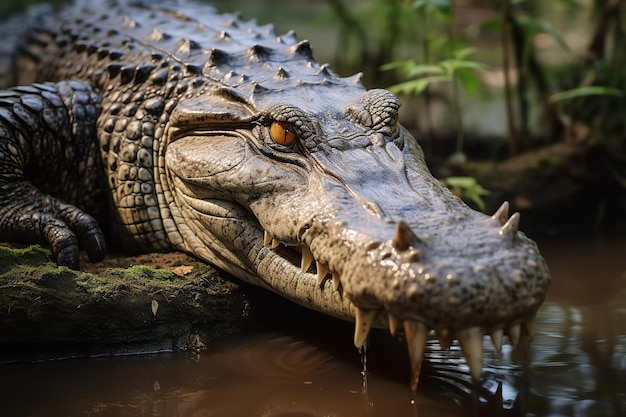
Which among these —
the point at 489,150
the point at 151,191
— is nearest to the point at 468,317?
the point at 151,191

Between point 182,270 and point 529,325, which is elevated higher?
point 182,270

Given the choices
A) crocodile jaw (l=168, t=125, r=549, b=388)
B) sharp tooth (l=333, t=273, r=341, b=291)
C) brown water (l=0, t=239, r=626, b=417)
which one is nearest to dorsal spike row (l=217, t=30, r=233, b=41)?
crocodile jaw (l=168, t=125, r=549, b=388)

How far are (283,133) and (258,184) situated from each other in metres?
0.27

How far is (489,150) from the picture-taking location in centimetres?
684

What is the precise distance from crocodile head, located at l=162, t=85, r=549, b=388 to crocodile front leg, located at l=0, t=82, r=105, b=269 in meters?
0.55

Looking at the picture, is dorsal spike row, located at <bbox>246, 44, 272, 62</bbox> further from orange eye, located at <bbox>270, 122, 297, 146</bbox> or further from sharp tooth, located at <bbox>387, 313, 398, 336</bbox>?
sharp tooth, located at <bbox>387, 313, 398, 336</bbox>

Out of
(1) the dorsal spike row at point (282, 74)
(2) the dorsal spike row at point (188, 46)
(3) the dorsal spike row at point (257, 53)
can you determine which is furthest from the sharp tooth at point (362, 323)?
(2) the dorsal spike row at point (188, 46)

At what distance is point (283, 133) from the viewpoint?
3436 millimetres

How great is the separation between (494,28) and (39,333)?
4.32m

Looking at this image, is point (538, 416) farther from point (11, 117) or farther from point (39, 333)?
point (11, 117)

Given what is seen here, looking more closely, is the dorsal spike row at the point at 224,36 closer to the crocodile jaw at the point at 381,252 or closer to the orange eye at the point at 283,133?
the crocodile jaw at the point at 381,252

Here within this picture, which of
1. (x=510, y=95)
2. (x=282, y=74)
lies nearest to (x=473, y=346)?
(x=282, y=74)

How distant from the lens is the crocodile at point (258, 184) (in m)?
2.50

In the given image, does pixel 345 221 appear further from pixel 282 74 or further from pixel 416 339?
pixel 282 74
